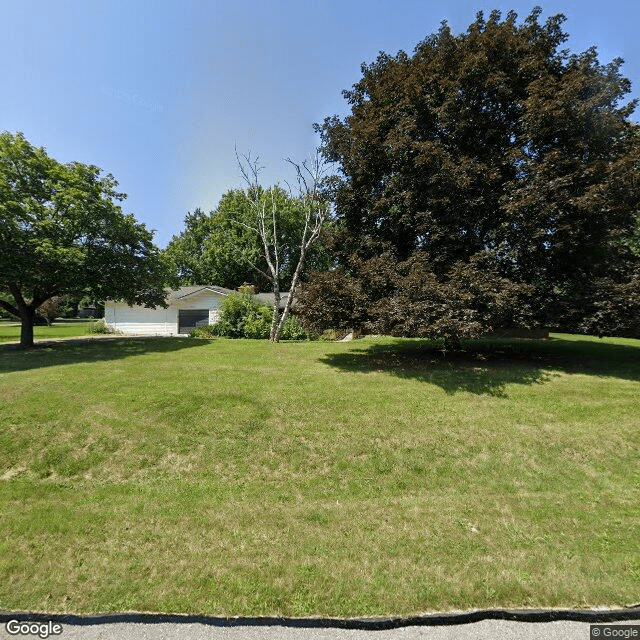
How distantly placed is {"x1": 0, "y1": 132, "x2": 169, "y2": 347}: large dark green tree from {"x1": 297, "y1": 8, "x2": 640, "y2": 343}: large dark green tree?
857 cm

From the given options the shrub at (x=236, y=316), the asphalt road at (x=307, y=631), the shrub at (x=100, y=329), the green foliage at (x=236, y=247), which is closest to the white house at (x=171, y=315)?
the shrub at (x=100, y=329)

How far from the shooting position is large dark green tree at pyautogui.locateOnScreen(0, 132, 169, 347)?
1166cm

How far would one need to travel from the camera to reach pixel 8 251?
11.5 metres

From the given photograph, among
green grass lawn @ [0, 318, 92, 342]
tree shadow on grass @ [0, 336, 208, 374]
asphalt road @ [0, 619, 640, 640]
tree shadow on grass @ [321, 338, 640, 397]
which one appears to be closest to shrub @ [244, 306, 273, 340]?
tree shadow on grass @ [0, 336, 208, 374]

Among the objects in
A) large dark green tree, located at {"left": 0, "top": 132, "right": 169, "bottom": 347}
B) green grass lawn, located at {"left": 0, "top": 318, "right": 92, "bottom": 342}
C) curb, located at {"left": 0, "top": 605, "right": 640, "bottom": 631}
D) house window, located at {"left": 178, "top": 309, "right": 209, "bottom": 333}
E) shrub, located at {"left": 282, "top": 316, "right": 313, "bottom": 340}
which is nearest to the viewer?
curb, located at {"left": 0, "top": 605, "right": 640, "bottom": 631}

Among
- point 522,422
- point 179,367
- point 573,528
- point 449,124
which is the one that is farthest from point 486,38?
point 179,367

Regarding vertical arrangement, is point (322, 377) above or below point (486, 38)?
below

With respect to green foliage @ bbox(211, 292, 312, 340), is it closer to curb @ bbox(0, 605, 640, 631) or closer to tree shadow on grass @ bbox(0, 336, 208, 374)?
tree shadow on grass @ bbox(0, 336, 208, 374)

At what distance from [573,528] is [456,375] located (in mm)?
4482

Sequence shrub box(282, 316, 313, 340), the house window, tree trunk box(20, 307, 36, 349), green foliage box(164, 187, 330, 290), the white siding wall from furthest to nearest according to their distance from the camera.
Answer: green foliage box(164, 187, 330, 290), the house window, the white siding wall, shrub box(282, 316, 313, 340), tree trunk box(20, 307, 36, 349)

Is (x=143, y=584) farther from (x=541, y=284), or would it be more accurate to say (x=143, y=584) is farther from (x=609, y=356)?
(x=609, y=356)

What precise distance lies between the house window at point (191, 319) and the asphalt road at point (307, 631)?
899 inches

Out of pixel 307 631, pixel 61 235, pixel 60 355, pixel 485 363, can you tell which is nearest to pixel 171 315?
pixel 61 235

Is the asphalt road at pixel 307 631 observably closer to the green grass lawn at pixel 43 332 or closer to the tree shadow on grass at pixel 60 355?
the tree shadow on grass at pixel 60 355
